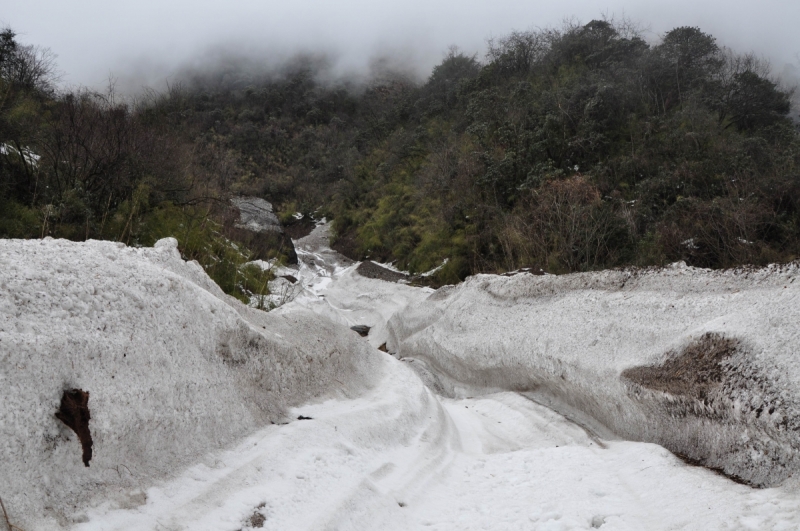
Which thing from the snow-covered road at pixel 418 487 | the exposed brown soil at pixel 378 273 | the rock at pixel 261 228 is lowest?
the exposed brown soil at pixel 378 273

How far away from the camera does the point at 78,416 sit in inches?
96.1

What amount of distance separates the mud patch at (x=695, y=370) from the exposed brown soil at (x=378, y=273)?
1519 cm

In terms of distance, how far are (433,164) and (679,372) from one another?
18829 mm

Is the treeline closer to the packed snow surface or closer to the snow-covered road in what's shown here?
the packed snow surface

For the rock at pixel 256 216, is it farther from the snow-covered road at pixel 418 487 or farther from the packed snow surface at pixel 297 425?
the snow-covered road at pixel 418 487

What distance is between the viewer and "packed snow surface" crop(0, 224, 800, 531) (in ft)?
8.07

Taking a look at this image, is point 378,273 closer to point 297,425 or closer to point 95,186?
point 95,186

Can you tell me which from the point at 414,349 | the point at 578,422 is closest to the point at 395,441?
the point at 578,422

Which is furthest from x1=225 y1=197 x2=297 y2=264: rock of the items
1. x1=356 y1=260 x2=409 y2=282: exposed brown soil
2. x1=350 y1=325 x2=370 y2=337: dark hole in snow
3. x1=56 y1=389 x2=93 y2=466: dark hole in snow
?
x1=56 y1=389 x2=93 y2=466: dark hole in snow

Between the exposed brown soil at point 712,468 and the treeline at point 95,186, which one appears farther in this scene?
the treeline at point 95,186

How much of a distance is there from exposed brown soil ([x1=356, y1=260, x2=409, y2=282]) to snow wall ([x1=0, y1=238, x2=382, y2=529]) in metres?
15.9

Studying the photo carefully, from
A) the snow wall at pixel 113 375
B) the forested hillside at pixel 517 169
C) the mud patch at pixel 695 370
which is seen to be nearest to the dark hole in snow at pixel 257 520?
the snow wall at pixel 113 375

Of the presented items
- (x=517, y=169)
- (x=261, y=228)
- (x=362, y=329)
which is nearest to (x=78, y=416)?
(x=362, y=329)

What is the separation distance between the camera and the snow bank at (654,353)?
3.67m
